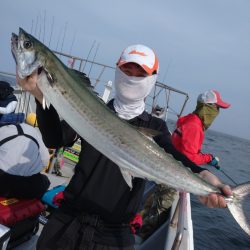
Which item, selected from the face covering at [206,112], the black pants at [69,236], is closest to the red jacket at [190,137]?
the face covering at [206,112]

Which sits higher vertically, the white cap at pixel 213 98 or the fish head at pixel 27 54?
the fish head at pixel 27 54

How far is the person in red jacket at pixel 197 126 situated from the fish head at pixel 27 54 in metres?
3.30

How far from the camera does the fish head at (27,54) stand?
2.42 metres

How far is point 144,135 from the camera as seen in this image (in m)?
2.62

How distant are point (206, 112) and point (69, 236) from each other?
3762 mm

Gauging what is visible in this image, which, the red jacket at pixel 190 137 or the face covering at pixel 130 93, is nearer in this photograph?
the face covering at pixel 130 93

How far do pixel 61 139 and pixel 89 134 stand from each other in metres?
0.41

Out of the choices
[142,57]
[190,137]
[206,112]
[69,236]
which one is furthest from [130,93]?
[206,112]

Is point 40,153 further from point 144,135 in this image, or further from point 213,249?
point 213,249

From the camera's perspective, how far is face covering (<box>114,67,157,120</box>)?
288 centimetres

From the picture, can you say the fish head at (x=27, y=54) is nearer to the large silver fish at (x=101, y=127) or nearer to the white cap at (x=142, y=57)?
the large silver fish at (x=101, y=127)

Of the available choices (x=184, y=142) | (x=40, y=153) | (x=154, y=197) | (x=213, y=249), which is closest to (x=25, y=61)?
(x=40, y=153)

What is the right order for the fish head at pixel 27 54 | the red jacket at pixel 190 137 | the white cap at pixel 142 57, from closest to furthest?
the fish head at pixel 27 54 < the white cap at pixel 142 57 < the red jacket at pixel 190 137

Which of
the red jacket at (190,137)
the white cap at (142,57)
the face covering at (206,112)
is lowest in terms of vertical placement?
the red jacket at (190,137)
